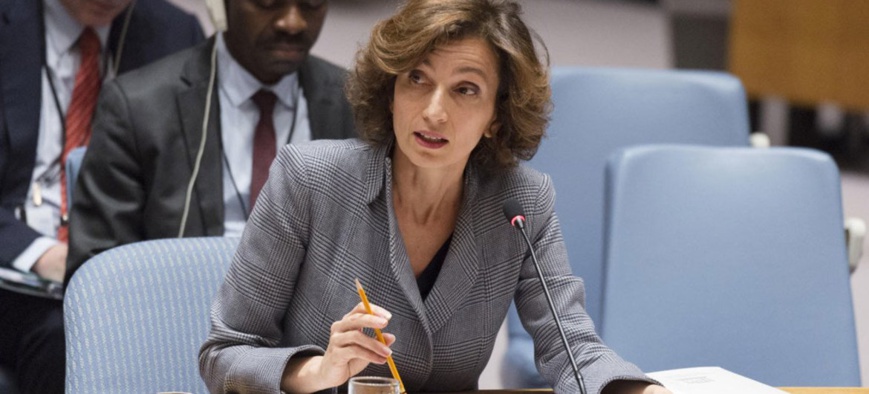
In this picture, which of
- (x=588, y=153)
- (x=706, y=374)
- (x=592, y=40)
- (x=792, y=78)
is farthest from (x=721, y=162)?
(x=592, y=40)

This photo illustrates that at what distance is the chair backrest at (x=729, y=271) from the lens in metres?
2.31

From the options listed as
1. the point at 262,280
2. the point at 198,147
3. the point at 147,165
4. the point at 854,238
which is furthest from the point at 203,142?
the point at 854,238

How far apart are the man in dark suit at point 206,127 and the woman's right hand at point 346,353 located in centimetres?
92

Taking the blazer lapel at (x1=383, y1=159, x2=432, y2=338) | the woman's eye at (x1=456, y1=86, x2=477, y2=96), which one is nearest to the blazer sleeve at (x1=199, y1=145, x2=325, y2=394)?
the blazer lapel at (x1=383, y1=159, x2=432, y2=338)

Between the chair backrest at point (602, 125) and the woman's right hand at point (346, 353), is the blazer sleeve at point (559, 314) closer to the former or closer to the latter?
the woman's right hand at point (346, 353)

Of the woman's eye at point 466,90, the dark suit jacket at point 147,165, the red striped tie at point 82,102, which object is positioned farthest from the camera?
the red striped tie at point 82,102

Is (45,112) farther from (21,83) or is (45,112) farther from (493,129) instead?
(493,129)

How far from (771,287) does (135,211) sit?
4.03 feet

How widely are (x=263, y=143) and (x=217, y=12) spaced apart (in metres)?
0.28

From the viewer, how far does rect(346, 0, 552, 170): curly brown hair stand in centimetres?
172

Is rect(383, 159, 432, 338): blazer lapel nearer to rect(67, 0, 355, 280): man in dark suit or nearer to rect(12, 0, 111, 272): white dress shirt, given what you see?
rect(67, 0, 355, 280): man in dark suit

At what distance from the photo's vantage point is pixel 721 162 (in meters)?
2.37

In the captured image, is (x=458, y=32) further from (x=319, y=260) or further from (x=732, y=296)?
(x=732, y=296)

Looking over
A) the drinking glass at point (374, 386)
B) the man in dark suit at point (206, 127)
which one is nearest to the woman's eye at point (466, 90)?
the drinking glass at point (374, 386)
